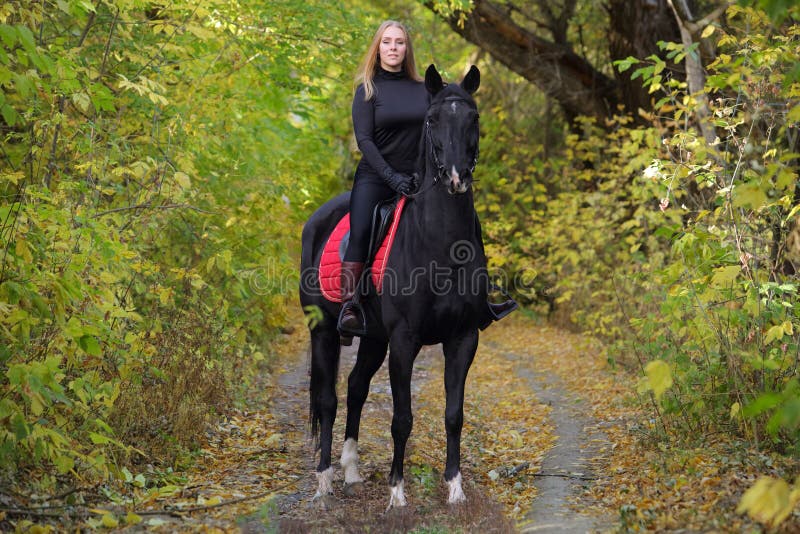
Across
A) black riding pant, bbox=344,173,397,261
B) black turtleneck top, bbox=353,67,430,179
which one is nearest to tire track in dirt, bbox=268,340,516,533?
black riding pant, bbox=344,173,397,261

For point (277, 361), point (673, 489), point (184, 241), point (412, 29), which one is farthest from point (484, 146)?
point (673, 489)

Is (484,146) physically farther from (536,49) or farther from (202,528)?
(202,528)

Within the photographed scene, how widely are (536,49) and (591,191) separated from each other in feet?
10.5

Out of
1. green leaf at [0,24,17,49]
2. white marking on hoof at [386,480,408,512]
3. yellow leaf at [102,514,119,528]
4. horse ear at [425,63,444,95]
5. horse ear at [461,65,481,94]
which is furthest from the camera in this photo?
white marking on hoof at [386,480,408,512]

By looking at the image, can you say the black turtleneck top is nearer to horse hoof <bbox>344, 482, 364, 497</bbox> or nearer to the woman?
the woman

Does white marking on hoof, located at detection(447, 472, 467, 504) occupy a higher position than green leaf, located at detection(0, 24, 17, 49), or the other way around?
green leaf, located at detection(0, 24, 17, 49)

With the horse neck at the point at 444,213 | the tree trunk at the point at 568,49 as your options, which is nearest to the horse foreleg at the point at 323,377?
the horse neck at the point at 444,213

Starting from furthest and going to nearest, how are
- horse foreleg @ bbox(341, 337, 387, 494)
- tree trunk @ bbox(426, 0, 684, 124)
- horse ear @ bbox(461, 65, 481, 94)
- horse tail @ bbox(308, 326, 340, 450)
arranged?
tree trunk @ bbox(426, 0, 684, 124) < horse tail @ bbox(308, 326, 340, 450) < horse foreleg @ bbox(341, 337, 387, 494) < horse ear @ bbox(461, 65, 481, 94)

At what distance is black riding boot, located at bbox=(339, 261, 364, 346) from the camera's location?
6.11 meters

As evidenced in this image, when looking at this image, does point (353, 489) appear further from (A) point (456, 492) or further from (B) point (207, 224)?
(B) point (207, 224)

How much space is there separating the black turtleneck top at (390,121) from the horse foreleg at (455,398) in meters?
1.39

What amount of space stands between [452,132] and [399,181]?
0.78 m

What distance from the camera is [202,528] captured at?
16.5ft

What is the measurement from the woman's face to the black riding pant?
887mm
